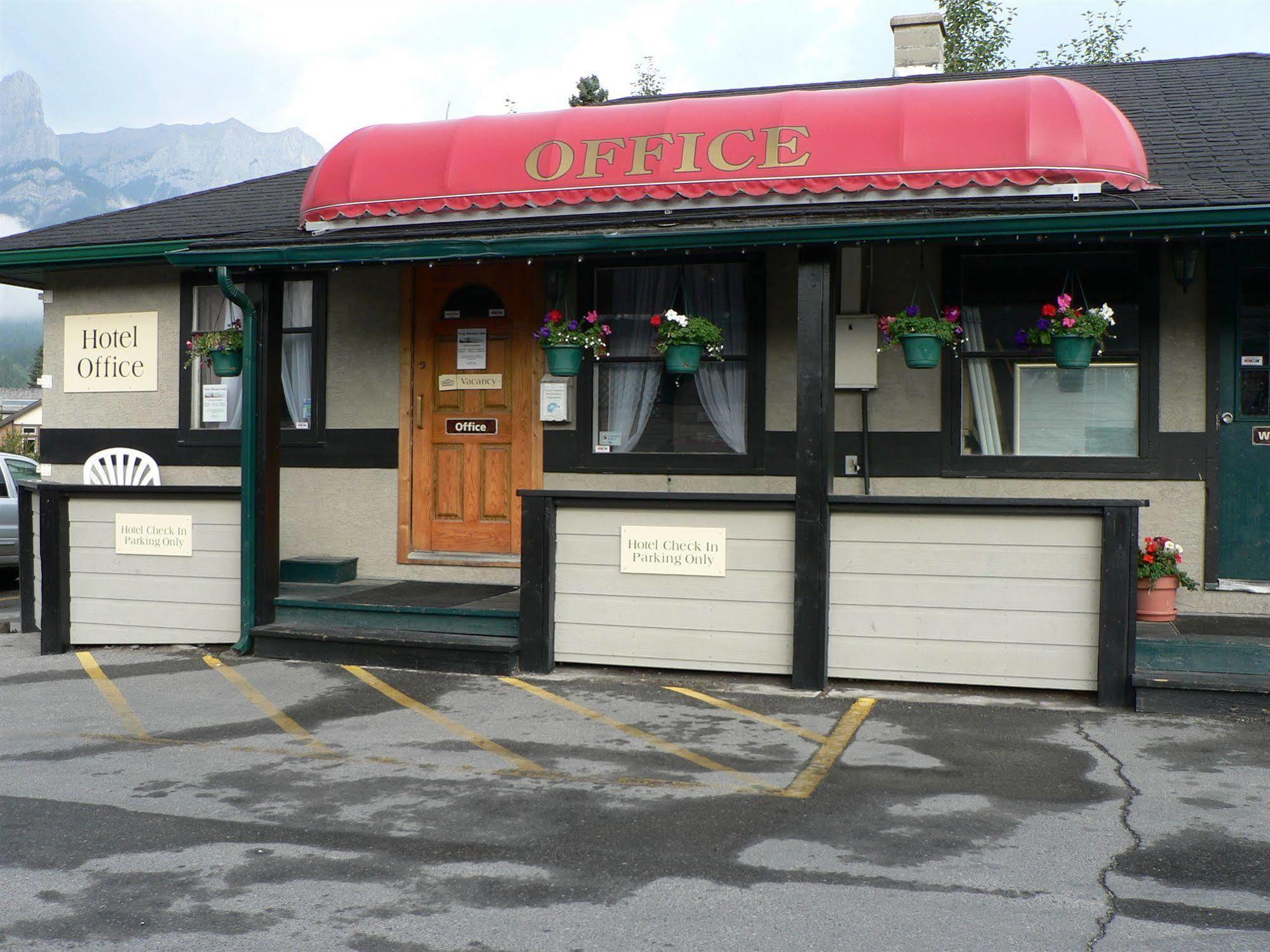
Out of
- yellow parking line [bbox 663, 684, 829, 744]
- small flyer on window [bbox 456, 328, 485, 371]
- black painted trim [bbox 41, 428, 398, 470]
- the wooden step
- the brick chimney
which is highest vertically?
the brick chimney

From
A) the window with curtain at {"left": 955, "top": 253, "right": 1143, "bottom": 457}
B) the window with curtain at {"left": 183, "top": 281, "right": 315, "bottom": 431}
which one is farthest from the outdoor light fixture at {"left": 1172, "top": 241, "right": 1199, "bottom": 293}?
the window with curtain at {"left": 183, "top": 281, "right": 315, "bottom": 431}

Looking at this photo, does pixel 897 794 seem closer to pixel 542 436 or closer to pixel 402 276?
pixel 542 436

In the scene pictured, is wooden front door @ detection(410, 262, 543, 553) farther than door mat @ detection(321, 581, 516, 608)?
Yes

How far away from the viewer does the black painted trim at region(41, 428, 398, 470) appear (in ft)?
32.3

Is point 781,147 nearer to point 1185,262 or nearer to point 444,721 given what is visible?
point 1185,262

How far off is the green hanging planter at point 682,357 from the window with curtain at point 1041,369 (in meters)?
1.87

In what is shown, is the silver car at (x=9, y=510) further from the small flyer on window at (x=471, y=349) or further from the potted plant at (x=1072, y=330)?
the potted plant at (x=1072, y=330)

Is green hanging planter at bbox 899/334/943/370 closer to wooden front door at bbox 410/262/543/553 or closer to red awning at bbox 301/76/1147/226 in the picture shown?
red awning at bbox 301/76/1147/226

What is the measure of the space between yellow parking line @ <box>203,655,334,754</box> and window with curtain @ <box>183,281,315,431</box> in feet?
7.92

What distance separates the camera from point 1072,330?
25.1ft

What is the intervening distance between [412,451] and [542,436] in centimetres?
112

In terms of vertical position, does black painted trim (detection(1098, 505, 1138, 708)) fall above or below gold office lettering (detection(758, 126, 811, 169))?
below

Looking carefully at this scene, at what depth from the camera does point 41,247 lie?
33.1 ft

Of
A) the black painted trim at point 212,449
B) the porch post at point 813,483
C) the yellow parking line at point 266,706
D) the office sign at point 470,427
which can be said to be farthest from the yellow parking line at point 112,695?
the porch post at point 813,483
